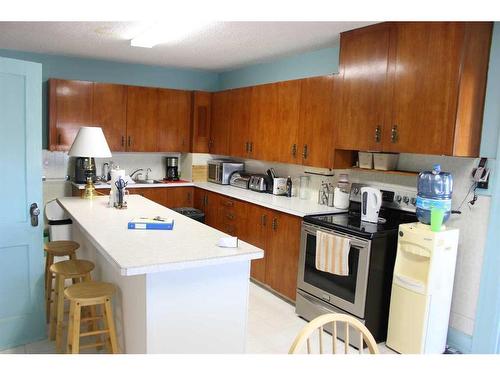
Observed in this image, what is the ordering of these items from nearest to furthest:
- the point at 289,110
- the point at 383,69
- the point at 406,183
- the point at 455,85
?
the point at 455,85 < the point at 383,69 < the point at 406,183 < the point at 289,110

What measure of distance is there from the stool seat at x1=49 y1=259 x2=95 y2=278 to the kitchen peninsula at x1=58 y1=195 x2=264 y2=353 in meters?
0.34

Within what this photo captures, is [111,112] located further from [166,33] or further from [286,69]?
[286,69]

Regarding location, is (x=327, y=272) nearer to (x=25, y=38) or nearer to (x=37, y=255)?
(x=37, y=255)

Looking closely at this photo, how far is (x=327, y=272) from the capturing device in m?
3.11

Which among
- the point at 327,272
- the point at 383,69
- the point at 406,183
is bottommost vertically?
the point at 327,272

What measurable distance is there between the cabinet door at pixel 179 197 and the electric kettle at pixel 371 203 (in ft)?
8.83

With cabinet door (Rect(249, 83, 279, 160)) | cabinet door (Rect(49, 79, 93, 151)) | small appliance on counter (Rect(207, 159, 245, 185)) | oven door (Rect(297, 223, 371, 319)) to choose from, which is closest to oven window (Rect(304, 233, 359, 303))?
oven door (Rect(297, 223, 371, 319))

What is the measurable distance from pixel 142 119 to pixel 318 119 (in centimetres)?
254

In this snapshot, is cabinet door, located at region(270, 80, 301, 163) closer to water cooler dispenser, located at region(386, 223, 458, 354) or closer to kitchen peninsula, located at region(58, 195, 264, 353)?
water cooler dispenser, located at region(386, 223, 458, 354)

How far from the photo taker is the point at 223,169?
513 cm

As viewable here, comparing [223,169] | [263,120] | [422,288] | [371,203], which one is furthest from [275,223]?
[223,169]
